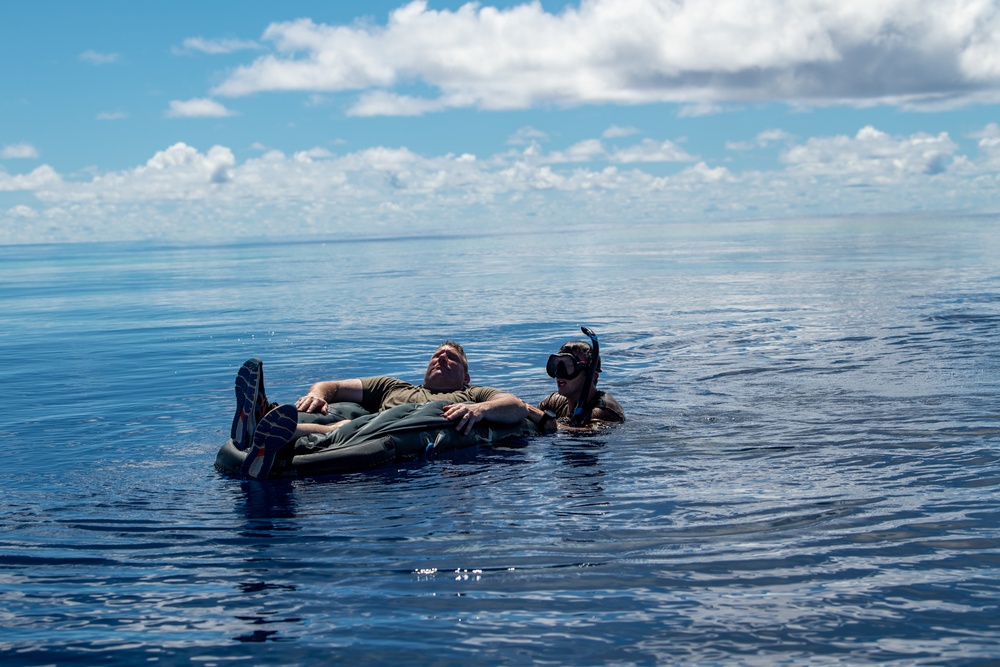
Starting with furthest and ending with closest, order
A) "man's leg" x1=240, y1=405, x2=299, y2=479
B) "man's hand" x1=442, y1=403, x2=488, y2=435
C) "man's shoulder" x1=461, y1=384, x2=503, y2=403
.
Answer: "man's shoulder" x1=461, y1=384, x2=503, y2=403, "man's hand" x1=442, y1=403, x2=488, y2=435, "man's leg" x1=240, y1=405, x2=299, y2=479

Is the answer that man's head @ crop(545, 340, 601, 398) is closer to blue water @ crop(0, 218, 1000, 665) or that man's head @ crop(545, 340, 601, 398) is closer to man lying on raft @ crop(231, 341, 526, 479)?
man lying on raft @ crop(231, 341, 526, 479)

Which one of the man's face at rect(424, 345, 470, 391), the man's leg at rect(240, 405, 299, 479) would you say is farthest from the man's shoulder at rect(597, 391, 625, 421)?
the man's leg at rect(240, 405, 299, 479)

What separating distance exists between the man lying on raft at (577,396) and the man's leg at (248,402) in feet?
9.38

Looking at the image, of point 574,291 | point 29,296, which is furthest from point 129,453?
point 29,296

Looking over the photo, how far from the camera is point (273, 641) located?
4.48 m

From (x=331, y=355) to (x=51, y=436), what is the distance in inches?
265

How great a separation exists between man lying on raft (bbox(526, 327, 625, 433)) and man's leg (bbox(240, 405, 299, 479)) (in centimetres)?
272

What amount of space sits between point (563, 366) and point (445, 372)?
1191mm

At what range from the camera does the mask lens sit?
9.34 metres

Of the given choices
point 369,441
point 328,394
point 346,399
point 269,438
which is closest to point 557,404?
point 346,399

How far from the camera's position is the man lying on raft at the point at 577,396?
938 centimetres

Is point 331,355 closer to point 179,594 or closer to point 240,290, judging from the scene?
point 179,594

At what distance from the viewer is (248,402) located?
24.7ft

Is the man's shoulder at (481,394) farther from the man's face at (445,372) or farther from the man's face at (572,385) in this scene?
the man's face at (572,385)
